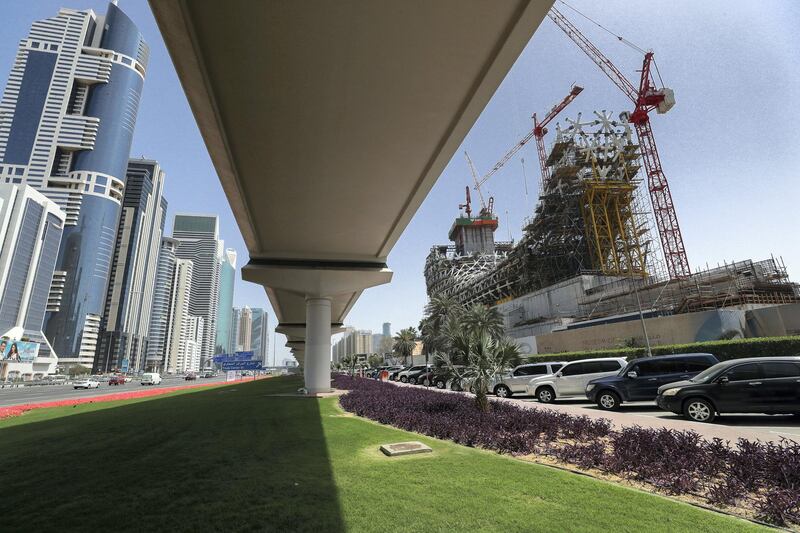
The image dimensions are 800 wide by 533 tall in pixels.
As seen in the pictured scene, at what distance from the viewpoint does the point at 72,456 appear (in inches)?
303

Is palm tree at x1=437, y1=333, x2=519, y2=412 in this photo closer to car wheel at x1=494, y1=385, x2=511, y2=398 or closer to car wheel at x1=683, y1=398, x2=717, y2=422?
car wheel at x1=683, y1=398, x2=717, y2=422

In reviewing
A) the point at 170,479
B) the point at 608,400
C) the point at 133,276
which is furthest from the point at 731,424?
the point at 133,276

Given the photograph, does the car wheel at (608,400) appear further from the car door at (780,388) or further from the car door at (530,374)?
the car door at (530,374)

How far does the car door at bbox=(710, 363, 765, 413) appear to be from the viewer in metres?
9.62

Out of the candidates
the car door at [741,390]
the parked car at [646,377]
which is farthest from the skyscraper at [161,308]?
the car door at [741,390]

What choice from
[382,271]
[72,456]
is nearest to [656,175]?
[382,271]

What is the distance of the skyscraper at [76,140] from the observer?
11938cm

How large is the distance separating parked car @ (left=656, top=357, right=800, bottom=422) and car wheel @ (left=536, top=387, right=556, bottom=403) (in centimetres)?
625

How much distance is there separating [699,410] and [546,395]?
692 centimetres

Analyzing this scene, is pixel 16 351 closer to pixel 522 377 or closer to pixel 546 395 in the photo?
pixel 522 377

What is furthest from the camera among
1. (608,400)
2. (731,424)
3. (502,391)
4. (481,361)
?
(502,391)

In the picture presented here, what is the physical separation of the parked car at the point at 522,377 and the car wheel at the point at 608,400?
16.2 feet

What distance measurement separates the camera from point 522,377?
64.1 ft

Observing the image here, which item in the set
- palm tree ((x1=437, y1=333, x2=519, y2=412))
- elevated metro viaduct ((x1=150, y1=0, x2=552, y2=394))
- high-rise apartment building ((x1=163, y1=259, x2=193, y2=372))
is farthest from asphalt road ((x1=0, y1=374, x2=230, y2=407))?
high-rise apartment building ((x1=163, y1=259, x2=193, y2=372))
